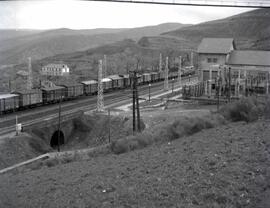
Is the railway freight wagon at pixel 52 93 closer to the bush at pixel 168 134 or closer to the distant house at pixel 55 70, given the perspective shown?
the bush at pixel 168 134

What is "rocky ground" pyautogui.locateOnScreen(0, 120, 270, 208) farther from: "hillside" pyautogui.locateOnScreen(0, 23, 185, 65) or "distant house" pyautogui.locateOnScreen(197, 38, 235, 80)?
"hillside" pyautogui.locateOnScreen(0, 23, 185, 65)

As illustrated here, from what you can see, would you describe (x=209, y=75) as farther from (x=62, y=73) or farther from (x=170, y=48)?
(x=170, y=48)

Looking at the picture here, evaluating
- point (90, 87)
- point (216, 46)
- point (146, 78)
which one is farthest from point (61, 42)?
point (216, 46)

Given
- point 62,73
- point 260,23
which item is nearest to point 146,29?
point 260,23

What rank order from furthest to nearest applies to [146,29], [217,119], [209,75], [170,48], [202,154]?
[146,29] < [170,48] < [209,75] < [217,119] < [202,154]

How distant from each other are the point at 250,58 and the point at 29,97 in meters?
13.5

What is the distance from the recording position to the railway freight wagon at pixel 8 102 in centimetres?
1763

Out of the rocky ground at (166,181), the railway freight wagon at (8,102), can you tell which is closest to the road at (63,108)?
the railway freight wagon at (8,102)

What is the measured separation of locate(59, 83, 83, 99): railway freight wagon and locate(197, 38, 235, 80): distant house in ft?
27.5

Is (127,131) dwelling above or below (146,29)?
below

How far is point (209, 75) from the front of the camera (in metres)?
25.7

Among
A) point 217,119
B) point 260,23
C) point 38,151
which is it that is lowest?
point 38,151

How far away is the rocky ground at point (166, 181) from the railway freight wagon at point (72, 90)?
46.8ft

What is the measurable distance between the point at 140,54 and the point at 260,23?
1890cm
